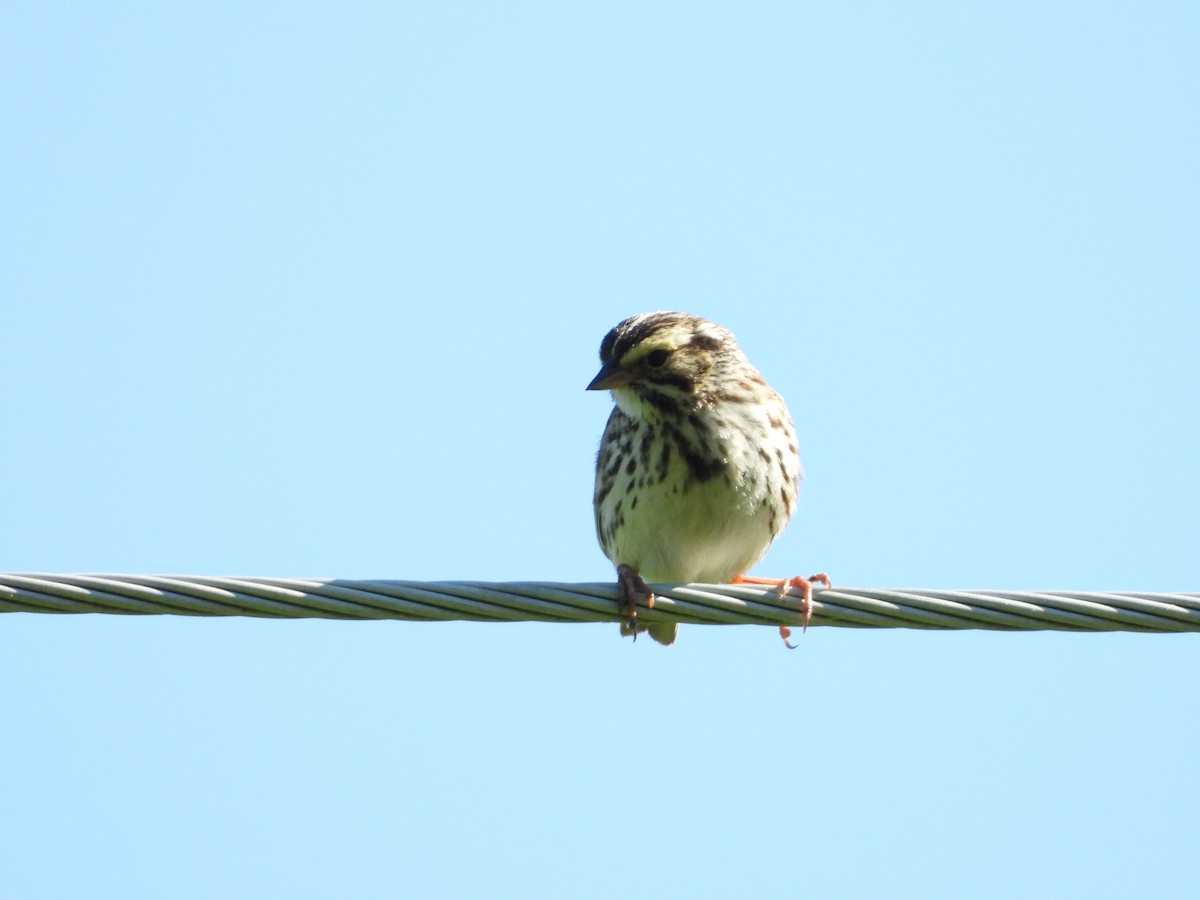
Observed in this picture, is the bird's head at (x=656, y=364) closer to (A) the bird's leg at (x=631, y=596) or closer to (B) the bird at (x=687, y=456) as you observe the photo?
(B) the bird at (x=687, y=456)

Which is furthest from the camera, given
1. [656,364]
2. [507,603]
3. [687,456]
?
[656,364]

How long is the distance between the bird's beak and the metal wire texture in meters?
2.72

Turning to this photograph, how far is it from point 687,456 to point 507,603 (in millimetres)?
2916

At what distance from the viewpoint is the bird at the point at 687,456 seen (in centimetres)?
945

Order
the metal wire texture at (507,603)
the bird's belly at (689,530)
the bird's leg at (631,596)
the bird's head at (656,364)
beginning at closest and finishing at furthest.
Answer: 1. the metal wire texture at (507,603)
2. the bird's leg at (631,596)
3. the bird's belly at (689,530)
4. the bird's head at (656,364)

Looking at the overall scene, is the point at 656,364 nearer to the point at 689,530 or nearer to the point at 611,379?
the point at 611,379

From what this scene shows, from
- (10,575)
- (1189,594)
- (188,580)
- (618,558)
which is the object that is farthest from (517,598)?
(618,558)

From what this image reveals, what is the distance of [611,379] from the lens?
31.9 ft

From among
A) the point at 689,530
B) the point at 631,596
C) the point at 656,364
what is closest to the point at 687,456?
the point at 689,530

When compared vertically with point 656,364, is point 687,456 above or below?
below

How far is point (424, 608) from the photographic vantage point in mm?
6629

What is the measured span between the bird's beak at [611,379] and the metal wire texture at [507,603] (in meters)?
2.72

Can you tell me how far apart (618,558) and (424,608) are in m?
3.39

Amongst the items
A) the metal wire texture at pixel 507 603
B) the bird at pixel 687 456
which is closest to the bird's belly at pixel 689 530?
the bird at pixel 687 456
